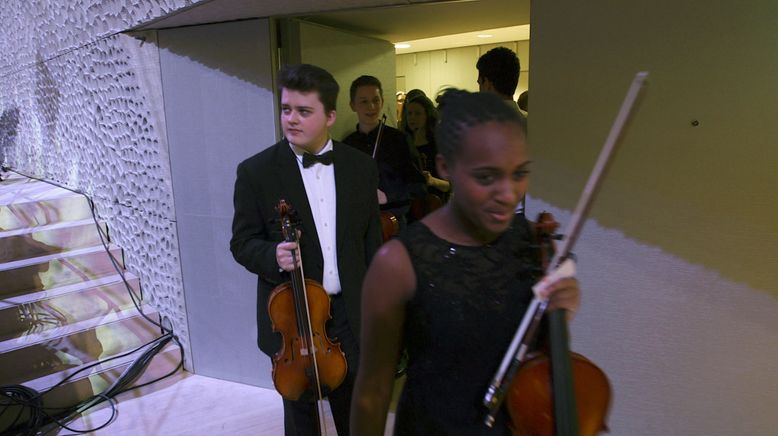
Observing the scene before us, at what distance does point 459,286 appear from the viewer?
36.2 inches

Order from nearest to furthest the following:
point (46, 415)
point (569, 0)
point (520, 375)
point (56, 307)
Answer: point (520, 375)
point (569, 0)
point (46, 415)
point (56, 307)

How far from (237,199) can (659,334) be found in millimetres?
1659

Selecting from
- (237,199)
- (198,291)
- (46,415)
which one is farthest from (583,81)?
(46,415)

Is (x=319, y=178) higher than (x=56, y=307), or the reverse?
(x=319, y=178)

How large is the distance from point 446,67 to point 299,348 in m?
3.33

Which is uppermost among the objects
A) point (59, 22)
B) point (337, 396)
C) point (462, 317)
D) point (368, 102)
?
point (59, 22)

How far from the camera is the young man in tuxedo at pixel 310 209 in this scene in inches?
73.5

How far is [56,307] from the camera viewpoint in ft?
11.3

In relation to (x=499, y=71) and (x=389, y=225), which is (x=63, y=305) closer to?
(x=389, y=225)

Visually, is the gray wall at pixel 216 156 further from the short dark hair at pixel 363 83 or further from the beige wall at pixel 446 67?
the beige wall at pixel 446 67

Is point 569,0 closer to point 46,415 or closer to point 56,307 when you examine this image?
point 46,415

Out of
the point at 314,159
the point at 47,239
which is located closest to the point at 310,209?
the point at 314,159

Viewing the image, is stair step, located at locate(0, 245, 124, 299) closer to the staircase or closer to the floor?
the staircase

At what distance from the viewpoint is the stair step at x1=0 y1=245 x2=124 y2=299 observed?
3.46 meters
